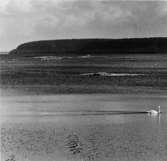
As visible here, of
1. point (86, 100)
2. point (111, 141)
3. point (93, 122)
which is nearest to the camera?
point (111, 141)

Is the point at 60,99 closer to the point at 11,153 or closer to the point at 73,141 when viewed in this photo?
the point at 73,141

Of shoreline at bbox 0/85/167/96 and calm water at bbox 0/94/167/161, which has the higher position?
shoreline at bbox 0/85/167/96

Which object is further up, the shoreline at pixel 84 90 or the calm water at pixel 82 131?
the shoreline at pixel 84 90

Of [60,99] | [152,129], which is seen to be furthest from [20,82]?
[152,129]

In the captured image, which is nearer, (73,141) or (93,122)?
(73,141)

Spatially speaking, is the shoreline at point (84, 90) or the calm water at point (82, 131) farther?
the shoreline at point (84, 90)

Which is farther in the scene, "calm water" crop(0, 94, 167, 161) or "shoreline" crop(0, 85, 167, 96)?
"shoreline" crop(0, 85, 167, 96)

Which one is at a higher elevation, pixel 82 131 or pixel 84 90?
pixel 84 90

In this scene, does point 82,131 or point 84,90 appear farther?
point 84,90
